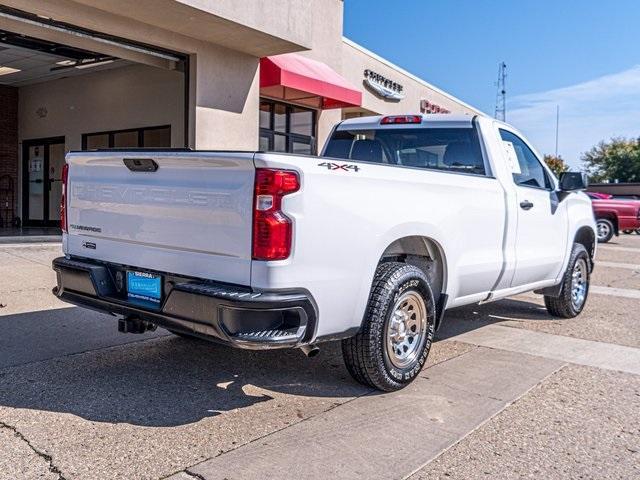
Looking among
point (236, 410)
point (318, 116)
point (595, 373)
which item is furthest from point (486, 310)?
point (318, 116)

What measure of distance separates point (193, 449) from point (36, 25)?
30.0 ft

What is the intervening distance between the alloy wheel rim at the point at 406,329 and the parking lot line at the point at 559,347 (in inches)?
60.2

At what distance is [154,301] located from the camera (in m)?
3.83

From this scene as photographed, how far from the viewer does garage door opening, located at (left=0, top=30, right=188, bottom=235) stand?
13.8 m

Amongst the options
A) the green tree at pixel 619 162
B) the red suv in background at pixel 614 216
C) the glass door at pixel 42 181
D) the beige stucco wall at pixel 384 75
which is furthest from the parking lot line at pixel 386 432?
the green tree at pixel 619 162

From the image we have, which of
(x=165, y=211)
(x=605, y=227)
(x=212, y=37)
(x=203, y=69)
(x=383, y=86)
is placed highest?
(x=383, y=86)

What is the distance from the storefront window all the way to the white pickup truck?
32.2ft

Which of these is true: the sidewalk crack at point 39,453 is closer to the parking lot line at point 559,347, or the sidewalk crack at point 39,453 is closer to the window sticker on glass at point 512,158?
the parking lot line at point 559,347

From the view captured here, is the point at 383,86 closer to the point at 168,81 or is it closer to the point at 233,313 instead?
→ the point at 168,81

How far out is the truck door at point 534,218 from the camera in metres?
5.67

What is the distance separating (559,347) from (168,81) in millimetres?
11133

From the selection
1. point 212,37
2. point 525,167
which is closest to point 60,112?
point 212,37

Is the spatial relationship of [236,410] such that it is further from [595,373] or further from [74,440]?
[595,373]

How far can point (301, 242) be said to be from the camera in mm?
3395
